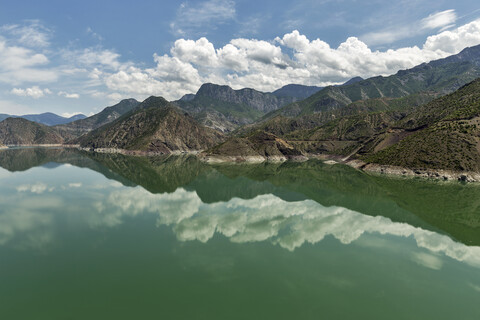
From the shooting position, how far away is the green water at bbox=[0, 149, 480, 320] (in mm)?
23422

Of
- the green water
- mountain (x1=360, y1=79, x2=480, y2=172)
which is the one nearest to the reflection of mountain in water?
the green water

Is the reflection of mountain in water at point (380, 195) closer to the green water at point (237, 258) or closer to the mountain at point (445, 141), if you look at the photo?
the green water at point (237, 258)

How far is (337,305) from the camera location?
23.6 meters

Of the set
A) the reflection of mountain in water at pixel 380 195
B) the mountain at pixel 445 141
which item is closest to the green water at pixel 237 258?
the reflection of mountain in water at pixel 380 195

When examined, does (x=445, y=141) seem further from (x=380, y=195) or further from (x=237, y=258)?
(x=237, y=258)

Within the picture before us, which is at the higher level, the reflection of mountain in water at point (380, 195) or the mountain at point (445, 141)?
the mountain at point (445, 141)

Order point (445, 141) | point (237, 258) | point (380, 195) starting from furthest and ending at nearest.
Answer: point (445, 141), point (380, 195), point (237, 258)

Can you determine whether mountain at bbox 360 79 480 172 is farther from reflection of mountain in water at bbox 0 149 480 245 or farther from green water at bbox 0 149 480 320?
green water at bbox 0 149 480 320

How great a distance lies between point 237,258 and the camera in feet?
111

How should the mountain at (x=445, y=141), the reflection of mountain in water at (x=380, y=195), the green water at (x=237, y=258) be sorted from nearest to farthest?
1. the green water at (x=237, y=258)
2. the reflection of mountain in water at (x=380, y=195)
3. the mountain at (x=445, y=141)

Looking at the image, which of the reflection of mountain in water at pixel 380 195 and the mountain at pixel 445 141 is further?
the mountain at pixel 445 141

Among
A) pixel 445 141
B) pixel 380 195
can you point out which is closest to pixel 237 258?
pixel 380 195

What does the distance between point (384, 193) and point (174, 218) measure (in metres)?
65.6

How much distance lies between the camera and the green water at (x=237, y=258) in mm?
23422
